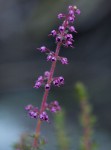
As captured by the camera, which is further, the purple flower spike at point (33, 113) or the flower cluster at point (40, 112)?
the purple flower spike at point (33, 113)

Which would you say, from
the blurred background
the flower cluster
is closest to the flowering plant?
Result: the flower cluster

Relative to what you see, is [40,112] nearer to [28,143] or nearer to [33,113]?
[33,113]

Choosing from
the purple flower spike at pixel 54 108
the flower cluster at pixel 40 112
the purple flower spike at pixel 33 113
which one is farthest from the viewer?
the purple flower spike at pixel 54 108

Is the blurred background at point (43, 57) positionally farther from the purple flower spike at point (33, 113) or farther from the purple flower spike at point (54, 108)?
the purple flower spike at point (33, 113)

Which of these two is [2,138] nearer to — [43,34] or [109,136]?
[109,136]

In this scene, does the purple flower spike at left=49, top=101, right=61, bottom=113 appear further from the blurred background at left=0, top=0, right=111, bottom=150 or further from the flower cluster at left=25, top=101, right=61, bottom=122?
the blurred background at left=0, top=0, right=111, bottom=150

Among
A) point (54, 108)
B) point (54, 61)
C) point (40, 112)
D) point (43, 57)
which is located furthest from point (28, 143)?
point (43, 57)

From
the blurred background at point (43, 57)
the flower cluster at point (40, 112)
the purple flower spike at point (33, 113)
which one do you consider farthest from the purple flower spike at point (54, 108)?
the blurred background at point (43, 57)

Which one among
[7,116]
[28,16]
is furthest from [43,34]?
[7,116]
